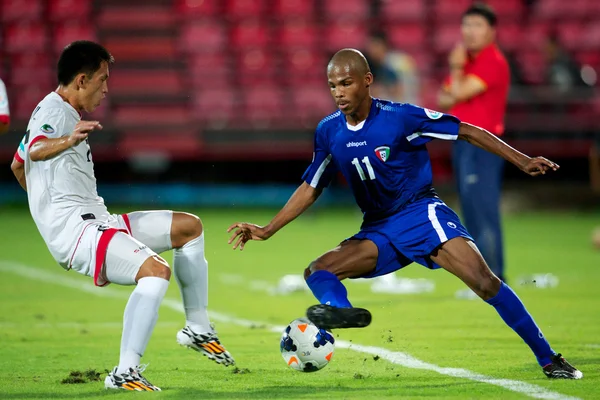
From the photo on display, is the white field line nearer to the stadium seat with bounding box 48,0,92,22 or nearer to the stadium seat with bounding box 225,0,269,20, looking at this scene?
the stadium seat with bounding box 48,0,92,22

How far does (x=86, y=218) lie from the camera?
225 inches

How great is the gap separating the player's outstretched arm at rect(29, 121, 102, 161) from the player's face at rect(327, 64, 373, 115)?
1341 mm

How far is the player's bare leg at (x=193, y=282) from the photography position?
614cm

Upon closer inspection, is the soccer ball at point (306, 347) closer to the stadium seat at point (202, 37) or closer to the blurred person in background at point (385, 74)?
the blurred person in background at point (385, 74)

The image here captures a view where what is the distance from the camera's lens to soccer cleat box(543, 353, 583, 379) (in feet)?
18.5

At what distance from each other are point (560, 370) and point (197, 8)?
703 inches

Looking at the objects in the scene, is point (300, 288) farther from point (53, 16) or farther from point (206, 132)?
point (53, 16)

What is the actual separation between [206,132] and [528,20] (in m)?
7.97

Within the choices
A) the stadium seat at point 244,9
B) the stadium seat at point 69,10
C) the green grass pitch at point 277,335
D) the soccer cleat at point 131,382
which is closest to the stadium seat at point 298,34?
the stadium seat at point 244,9

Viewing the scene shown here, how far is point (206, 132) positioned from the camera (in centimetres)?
1934

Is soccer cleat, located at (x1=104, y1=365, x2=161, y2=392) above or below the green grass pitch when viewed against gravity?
above

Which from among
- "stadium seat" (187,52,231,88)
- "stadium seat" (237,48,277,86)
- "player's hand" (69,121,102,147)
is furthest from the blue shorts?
"stadium seat" (237,48,277,86)

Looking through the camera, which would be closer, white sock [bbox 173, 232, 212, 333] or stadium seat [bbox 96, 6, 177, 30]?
white sock [bbox 173, 232, 212, 333]

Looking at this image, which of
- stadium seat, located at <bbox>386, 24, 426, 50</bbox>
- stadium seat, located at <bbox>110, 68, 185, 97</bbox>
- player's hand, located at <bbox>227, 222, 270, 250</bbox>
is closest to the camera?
player's hand, located at <bbox>227, 222, 270, 250</bbox>
